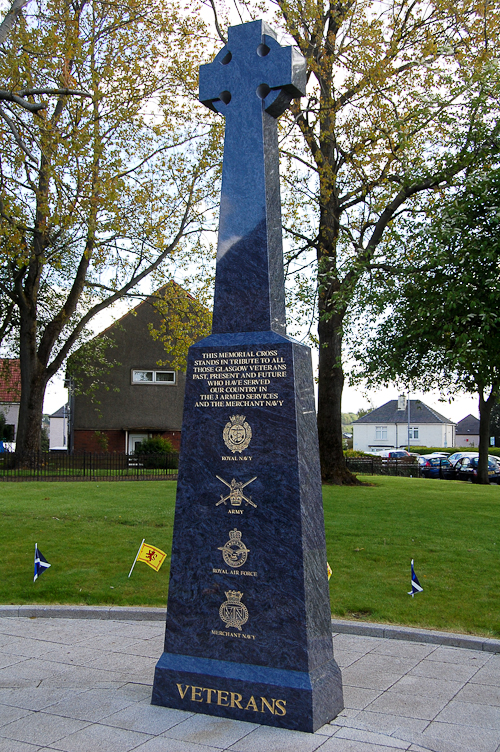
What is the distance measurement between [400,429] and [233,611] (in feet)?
244

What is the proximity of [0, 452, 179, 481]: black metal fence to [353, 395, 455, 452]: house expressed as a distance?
165 feet

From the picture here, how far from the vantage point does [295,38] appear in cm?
1795

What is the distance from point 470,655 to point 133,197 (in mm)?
17541

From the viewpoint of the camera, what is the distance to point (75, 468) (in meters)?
23.8

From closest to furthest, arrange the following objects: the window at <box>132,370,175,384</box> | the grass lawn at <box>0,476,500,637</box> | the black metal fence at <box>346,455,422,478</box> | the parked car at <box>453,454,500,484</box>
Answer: the grass lawn at <box>0,476,500,637</box>
the parked car at <box>453,454,500,484</box>
the black metal fence at <box>346,455,422,478</box>
the window at <box>132,370,175,384</box>

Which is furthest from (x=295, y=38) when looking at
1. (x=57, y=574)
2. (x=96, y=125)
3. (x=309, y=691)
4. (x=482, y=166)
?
(x=309, y=691)

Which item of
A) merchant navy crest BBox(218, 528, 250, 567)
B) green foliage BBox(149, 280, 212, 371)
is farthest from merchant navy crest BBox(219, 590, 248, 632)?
green foliage BBox(149, 280, 212, 371)

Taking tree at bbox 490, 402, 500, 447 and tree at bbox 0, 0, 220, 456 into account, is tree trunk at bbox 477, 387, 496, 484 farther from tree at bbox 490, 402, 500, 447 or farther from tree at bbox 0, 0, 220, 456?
tree at bbox 490, 402, 500, 447

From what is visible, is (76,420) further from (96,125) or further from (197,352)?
(197,352)

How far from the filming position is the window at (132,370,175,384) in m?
35.1

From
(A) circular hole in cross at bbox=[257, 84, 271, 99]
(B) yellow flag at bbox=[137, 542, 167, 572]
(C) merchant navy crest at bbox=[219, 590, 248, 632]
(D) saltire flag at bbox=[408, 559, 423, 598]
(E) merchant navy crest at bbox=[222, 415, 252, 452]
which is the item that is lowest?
(D) saltire flag at bbox=[408, 559, 423, 598]

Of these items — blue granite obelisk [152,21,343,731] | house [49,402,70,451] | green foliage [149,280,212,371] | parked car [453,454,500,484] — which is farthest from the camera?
house [49,402,70,451]

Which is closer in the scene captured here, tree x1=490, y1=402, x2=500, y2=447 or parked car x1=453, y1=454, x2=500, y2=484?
parked car x1=453, y1=454, x2=500, y2=484

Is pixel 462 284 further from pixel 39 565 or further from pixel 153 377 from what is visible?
pixel 153 377
